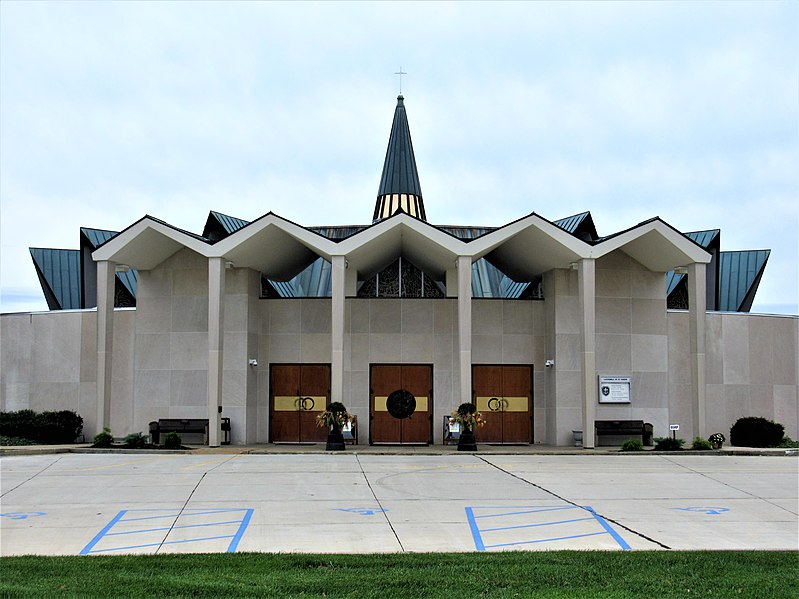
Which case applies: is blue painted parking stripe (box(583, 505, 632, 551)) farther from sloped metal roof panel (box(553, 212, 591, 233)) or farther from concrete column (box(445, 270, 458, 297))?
sloped metal roof panel (box(553, 212, 591, 233))

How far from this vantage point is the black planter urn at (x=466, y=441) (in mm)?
24141

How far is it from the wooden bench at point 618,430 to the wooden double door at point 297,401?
856 centimetres

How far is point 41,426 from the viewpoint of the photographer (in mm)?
26188

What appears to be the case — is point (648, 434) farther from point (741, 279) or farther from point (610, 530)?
point (610, 530)

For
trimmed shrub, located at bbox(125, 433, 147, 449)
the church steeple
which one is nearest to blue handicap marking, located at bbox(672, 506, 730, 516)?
trimmed shrub, located at bbox(125, 433, 147, 449)

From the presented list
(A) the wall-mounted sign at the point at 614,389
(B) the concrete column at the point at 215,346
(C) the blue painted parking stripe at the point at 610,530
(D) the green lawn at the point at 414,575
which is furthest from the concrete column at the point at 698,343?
(D) the green lawn at the point at 414,575

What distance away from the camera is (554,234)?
83.3ft

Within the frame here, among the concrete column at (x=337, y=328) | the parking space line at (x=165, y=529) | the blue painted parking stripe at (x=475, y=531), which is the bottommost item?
the blue painted parking stripe at (x=475, y=531)

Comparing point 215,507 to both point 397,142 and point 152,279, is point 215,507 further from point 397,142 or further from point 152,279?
point 397,142

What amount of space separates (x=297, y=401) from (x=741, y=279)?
17.8 metres

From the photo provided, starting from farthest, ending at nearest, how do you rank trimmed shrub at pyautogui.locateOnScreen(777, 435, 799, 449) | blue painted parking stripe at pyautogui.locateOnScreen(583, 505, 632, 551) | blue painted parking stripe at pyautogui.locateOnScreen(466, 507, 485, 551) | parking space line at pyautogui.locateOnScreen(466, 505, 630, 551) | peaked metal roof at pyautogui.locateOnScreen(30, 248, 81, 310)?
1. peaked metal roof at pyautogui.locateOnScreen(30, 248, 81, 310)
2. trimmed shrub at pyautogui.locateOnScreen(777, 435, 799, 449)
3. parking space line at pyautogui.locateOnScreen(466, 505, 630, 551)
4. blue painted parking stripe at pyautogui.locateOnScreen(583, 505, 632, 551)
5. blue painted parking stripe at pyautogui.locateOnScreen(466, 507, 485, 551)

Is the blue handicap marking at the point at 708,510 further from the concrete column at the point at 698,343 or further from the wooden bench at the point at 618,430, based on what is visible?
the wooden bench at the point at 618,430

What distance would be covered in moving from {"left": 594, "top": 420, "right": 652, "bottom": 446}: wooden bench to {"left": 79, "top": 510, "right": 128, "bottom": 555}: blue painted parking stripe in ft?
56.1

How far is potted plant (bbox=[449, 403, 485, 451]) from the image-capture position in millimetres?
24156
